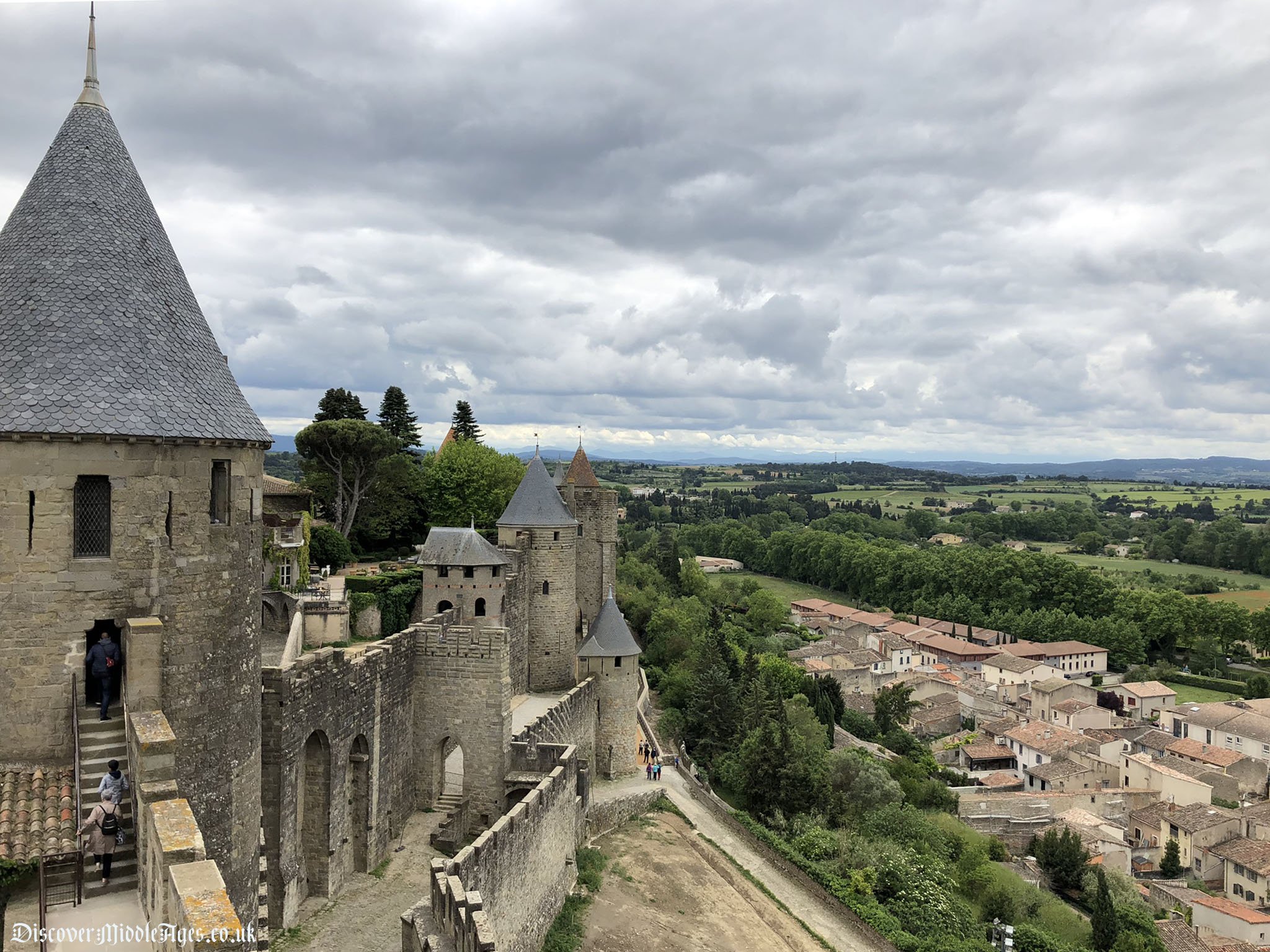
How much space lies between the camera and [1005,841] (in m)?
48.8

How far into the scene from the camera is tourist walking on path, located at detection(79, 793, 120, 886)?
841cm

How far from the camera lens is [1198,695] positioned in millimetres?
83875

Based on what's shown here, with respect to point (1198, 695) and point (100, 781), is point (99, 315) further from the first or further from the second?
point (1198, 695)

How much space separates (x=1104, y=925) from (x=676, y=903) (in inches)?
872

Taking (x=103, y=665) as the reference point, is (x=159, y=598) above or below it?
above

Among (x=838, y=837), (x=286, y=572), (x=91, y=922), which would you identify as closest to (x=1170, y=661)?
(x=838, y=837)

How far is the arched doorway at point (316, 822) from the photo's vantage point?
16.2 metres

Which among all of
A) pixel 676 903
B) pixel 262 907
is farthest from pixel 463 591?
pixel 262 907

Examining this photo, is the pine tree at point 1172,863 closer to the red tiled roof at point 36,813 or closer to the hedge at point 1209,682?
the hedge at point 1209,682

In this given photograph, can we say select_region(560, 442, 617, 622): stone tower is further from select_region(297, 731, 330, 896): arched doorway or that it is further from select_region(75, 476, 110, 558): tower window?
select_region(75, 476, 110, 558): tower window

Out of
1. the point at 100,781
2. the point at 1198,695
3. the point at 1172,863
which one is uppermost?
the point at 100,781

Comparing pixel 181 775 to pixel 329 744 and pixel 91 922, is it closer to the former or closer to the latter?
pixel 91 922

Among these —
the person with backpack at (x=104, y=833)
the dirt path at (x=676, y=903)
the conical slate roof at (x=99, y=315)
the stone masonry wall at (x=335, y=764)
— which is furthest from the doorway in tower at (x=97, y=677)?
the dirt path at (x=676, y=903)

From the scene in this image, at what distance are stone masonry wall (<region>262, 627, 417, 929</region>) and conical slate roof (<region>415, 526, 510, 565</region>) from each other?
7274 mm
